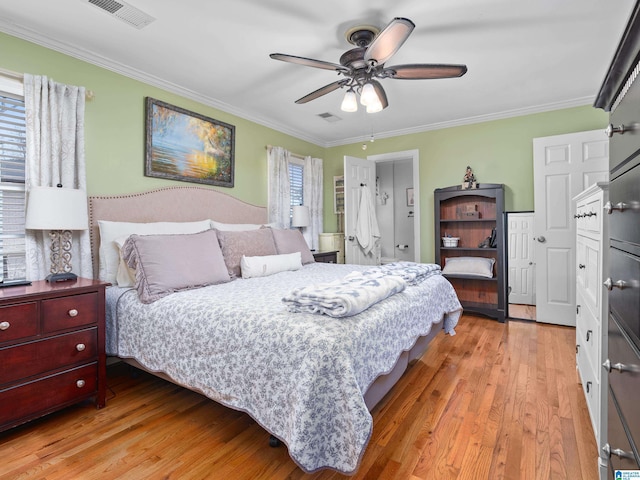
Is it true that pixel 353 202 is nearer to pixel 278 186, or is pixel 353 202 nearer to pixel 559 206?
pixel 278 186

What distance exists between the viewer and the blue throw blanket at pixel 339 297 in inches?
62.9

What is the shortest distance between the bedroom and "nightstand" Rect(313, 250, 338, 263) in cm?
97

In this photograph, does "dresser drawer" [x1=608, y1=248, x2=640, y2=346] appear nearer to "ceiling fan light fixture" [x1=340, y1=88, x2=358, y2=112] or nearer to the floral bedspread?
the floral bedspread

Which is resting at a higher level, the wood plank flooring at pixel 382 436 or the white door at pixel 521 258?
the white door at pixel 521 258

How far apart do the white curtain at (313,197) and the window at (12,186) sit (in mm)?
3286

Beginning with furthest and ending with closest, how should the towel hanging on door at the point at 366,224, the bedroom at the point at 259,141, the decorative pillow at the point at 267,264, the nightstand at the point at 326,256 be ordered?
the towel hanging on door at the point at 366,224, the nightstand at the point at 326,256, the decorative pillow at the point at 267,264, the bedroom at the point at 259,141

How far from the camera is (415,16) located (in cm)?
228

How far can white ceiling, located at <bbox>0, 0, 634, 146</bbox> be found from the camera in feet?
7.19

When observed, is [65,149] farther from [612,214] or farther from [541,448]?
[541,448]

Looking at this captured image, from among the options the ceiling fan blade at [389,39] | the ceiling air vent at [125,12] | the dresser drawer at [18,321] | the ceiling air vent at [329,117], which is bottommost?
the dresser drawer at [18,321]

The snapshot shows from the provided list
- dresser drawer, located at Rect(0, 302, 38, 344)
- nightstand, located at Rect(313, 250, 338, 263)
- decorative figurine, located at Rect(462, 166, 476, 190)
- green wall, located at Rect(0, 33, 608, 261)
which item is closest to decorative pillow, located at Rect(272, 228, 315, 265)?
nightstand, located at Rect(313, 250, 338, 263)

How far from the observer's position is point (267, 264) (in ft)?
9.68

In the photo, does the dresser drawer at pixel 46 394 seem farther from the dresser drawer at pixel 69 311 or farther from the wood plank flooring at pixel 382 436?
the dresser drawer at pixel 69 311

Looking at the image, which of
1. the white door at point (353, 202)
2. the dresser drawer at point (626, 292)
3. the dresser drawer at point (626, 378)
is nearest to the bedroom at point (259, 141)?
→ the white door at point (353, 202)
